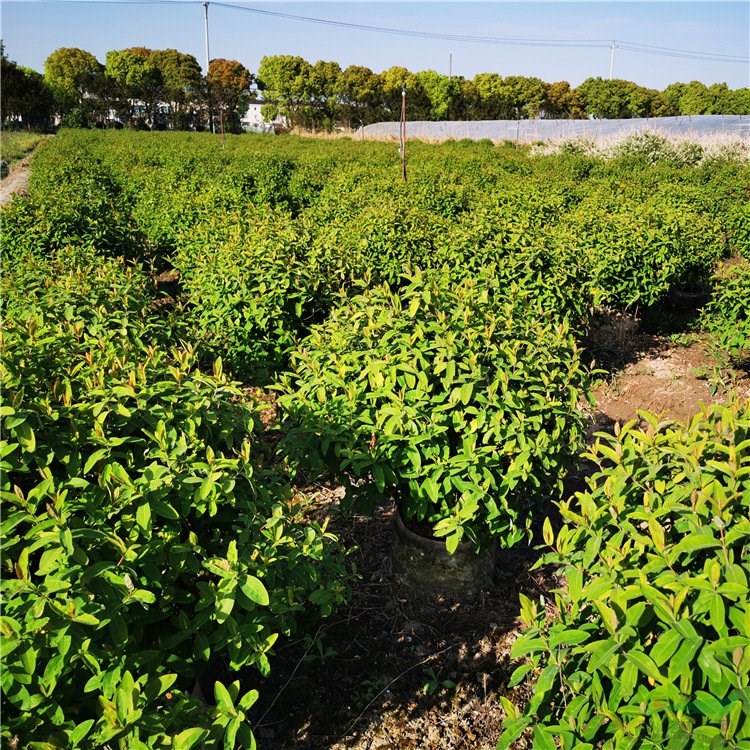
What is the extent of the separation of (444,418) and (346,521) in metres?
1.48

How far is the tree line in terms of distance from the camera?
184 feet

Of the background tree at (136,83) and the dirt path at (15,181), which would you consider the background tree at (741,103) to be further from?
the dirt path at (15,181)

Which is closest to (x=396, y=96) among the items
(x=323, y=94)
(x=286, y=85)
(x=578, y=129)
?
(x=323, y=94)

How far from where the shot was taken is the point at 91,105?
58.6 meters

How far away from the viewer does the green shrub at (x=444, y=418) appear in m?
2.64

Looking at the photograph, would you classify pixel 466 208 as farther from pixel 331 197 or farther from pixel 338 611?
pixel 338 611

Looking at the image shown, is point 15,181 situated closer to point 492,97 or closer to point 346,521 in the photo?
point 346,521

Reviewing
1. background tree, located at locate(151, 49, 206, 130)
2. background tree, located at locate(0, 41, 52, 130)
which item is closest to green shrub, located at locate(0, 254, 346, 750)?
background tree, located at locate(0, 41, 52, 130)

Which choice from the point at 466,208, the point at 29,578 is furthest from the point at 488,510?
the point at 466,208

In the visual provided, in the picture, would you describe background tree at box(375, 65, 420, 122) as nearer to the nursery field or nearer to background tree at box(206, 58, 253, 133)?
background tree at box(206, 58, 253, 133)

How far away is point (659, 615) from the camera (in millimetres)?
1461

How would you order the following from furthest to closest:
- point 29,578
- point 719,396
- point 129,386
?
1. point 719,396
2. point 129,386
3. point 29,578

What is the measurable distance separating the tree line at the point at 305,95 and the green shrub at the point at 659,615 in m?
61.1

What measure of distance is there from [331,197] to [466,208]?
2.27m
